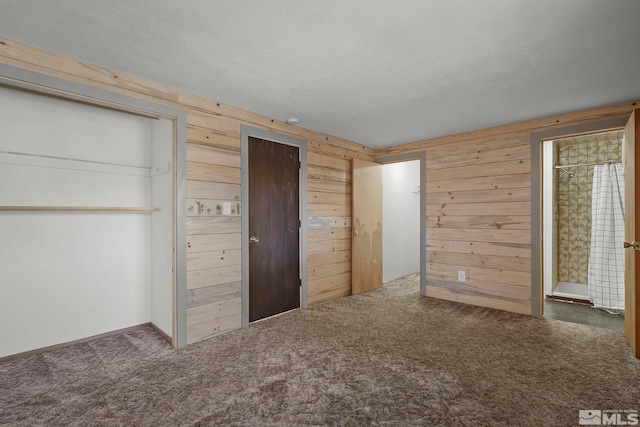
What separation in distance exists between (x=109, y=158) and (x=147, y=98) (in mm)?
918

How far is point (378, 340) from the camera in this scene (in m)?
2.89

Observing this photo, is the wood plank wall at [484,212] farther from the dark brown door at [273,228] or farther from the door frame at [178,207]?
the door frame at [178,207]

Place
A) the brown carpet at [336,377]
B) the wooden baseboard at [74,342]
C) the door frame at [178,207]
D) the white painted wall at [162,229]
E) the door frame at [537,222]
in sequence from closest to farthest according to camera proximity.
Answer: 1. the brown carpet at [336,377]
2. the wooden baseboard at [74,342]
3. the door frame at [178,207]
4. the white painted wall at [162,229]
5. the door frame at [537,222]

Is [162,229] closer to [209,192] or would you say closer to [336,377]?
[209,192]

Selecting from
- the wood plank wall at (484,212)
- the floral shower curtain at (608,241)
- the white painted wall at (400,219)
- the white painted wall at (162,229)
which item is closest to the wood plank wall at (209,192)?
the white painted wall at (162,229)

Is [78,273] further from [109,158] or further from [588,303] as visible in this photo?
[588,303]

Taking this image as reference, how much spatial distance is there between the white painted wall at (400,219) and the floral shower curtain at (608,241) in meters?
2.67

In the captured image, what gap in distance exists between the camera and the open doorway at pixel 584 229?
12.5 ft

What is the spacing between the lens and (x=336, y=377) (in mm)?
2232

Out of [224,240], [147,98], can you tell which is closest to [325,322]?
[224,240]

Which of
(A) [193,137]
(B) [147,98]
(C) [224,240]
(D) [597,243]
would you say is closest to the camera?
(B) [147,98]

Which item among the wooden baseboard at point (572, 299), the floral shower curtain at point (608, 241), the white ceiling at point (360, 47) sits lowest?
the wooden baseboard at point (572, 299)

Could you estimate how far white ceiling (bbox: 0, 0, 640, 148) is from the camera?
1679mm

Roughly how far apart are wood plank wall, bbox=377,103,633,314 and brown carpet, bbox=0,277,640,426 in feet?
2.18
